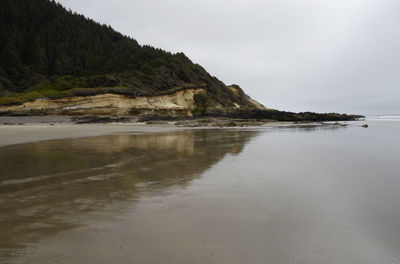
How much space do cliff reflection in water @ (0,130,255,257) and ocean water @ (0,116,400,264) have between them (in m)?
0.02

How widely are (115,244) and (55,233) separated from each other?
2.47ft

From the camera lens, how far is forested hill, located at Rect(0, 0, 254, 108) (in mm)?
Answer: 41969

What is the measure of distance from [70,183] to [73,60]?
62625 mm

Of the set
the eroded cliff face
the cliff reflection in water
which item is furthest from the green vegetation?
the cliff reflection in water

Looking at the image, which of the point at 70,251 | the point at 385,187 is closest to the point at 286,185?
the point at 385,187

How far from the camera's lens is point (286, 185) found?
14.6 feet

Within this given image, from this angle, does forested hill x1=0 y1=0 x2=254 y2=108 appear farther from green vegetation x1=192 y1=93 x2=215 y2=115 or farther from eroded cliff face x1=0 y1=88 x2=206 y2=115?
green vegetation x1=192 y1=93 x2=215 y2=115

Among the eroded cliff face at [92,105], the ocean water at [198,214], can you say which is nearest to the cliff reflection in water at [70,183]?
the ocean water at [198,214]

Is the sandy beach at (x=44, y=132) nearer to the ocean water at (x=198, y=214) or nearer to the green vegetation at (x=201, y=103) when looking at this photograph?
the ocean water at (x=198, y=214)

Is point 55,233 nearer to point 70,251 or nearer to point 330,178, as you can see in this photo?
point 70,251

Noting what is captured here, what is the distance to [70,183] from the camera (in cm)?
454

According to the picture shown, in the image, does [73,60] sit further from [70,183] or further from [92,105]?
[70,183]

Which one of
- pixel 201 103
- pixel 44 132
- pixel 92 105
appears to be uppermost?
pixel 201 103

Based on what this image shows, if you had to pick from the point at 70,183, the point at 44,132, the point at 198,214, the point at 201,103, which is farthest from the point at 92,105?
the point at 198,214
